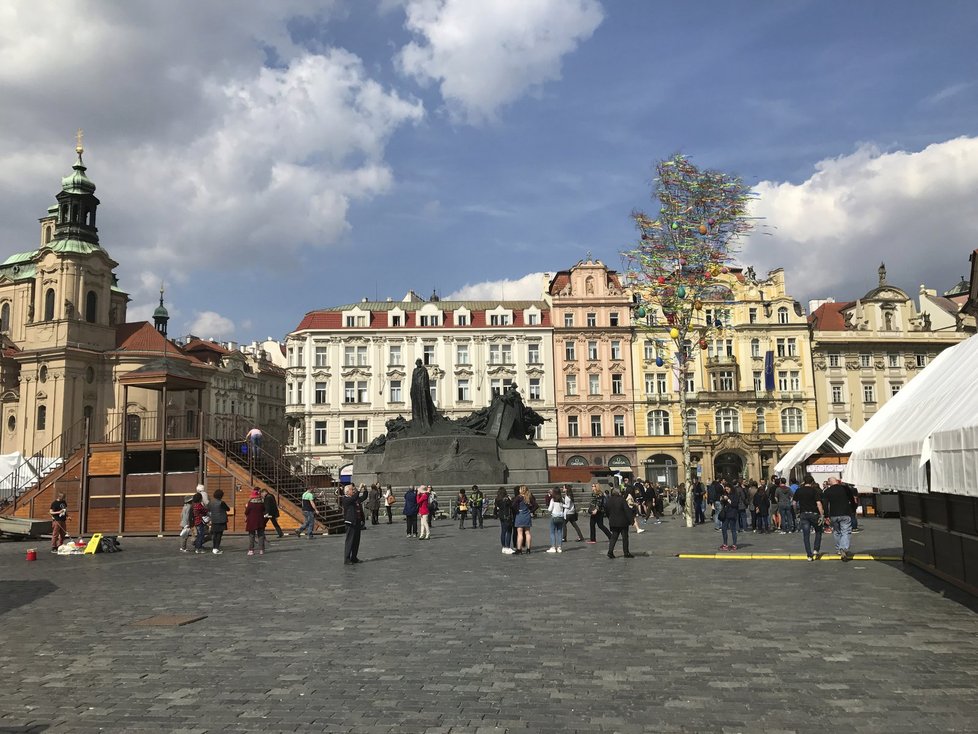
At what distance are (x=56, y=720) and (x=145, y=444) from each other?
70.0 feet

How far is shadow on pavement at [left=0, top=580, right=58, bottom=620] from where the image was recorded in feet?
38.5

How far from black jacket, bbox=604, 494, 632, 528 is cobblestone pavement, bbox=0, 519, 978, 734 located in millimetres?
1585

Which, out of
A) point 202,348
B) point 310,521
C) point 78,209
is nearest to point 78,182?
point 78,209

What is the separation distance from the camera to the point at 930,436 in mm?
8820

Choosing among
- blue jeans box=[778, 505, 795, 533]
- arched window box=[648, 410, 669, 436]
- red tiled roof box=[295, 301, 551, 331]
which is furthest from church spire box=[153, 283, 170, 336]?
blue jeans box=[778, 505, 795, 533]

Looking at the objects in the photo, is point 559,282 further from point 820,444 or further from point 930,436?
point 930,436

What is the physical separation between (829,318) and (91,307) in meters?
69.1

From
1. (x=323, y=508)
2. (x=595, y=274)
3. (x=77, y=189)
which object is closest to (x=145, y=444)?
(x=323, y=508)

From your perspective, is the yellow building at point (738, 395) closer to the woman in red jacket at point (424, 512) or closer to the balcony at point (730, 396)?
the balcony at point (730, 396)

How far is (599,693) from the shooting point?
654 cm

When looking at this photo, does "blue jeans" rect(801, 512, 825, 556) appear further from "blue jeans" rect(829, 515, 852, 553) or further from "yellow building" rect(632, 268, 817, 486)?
"yellow building" rect(632, 268, 817, 486)

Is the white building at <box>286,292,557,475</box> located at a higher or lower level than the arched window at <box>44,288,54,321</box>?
lower

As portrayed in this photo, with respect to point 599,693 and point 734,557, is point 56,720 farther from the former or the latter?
point 734,557

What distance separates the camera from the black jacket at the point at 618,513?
54.0ft
